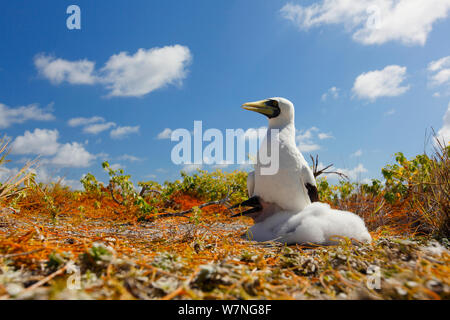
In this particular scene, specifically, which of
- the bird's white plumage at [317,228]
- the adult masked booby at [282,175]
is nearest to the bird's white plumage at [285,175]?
the adult masked booby at [282,175]

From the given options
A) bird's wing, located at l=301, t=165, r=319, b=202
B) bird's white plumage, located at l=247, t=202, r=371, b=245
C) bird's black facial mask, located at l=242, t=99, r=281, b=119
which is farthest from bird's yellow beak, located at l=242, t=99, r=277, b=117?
bird's white plumage, located at l=247, t=202, r=371, b=245

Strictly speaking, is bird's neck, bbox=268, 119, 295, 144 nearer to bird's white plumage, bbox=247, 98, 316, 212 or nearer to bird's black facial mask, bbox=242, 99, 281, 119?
bird's white plumage, bbox=247, 98, 316, 212

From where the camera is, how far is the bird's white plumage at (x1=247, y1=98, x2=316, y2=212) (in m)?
3.93

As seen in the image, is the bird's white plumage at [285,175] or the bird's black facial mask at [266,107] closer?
the bird's white plumage at [285,175]

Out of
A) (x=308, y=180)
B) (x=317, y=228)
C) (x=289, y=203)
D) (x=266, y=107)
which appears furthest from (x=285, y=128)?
(x=317, y=228)

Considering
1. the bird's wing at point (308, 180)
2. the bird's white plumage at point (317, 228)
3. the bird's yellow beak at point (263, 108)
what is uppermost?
the bird's yellow beak at point (263, 108)

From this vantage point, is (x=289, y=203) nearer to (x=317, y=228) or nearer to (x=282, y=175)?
(x=282, y=175)

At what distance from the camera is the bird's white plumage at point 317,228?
343cm

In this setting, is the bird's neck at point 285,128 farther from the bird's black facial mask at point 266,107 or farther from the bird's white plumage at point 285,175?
the bird's black facial mask at point 266,107

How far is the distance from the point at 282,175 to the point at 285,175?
1.7 inches

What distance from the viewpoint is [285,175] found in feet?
12.9
